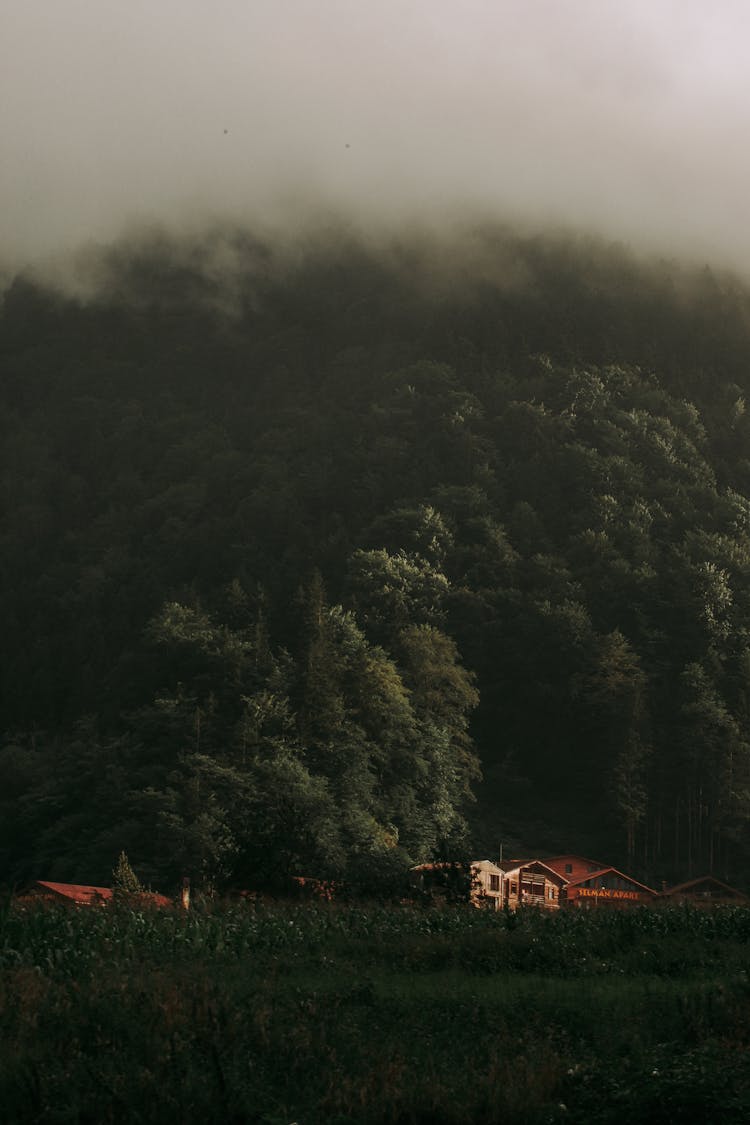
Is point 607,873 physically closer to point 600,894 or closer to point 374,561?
point 600,894

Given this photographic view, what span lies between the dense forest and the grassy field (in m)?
14.5

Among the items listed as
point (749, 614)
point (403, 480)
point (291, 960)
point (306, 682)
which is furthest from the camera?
point (403, 480)

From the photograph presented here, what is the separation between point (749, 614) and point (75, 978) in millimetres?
80978

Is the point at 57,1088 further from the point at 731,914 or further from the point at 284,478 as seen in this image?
the point at 284,478

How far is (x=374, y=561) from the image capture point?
89.5m

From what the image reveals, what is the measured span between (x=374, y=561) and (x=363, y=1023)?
7399 centimetres

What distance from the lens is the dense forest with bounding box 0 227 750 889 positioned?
71062 millimetres

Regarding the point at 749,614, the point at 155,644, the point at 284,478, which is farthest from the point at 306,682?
the point at 284,478

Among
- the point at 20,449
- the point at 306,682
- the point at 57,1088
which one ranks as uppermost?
the point at 20,449

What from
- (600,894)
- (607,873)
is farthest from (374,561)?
(600,894)

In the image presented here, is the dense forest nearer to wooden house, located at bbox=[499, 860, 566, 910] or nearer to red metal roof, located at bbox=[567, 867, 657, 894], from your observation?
wooden house, located at bbox=[499, 860, 566, 910]

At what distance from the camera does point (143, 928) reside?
21.9m

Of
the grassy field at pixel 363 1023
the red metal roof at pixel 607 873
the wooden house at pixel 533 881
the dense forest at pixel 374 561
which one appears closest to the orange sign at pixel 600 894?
the red metal roof at pixel 607 873

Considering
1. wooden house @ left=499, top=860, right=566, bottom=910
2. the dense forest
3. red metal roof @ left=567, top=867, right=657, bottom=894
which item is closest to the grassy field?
the dense forest
